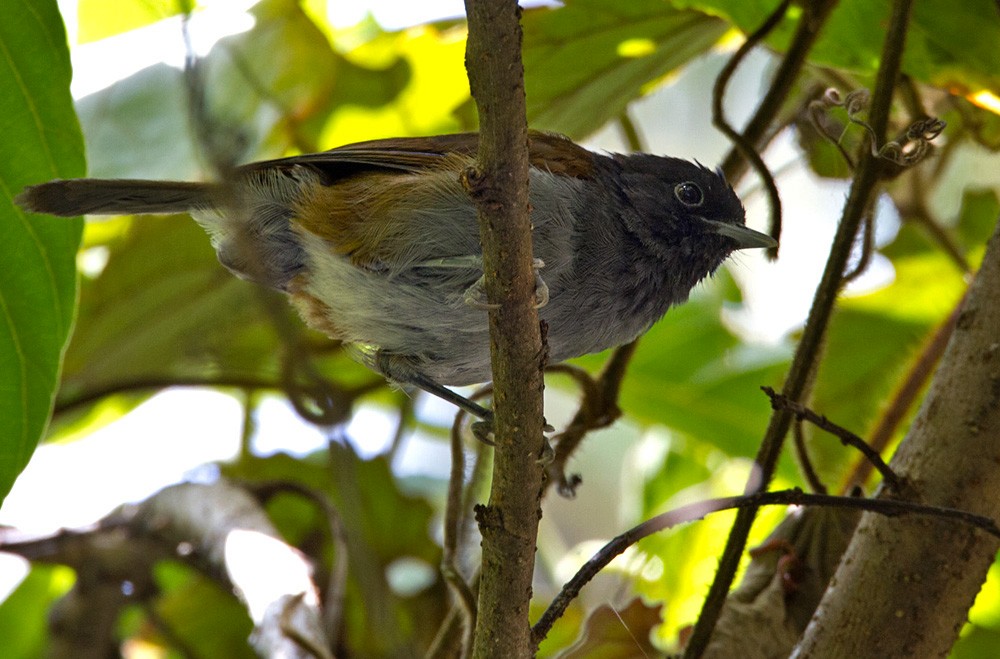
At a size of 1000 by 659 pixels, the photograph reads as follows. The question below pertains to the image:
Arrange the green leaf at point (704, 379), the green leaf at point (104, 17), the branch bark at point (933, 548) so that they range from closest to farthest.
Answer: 1. the branch bark at point (933, 548)
2. the green leaf at point (104, 17)
3. the green leaf at point (704, 379)

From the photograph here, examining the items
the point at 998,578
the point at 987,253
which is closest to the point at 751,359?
the point at 998,578

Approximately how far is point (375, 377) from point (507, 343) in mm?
2252

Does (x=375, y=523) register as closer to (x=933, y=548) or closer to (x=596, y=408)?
(x=596, y=408)

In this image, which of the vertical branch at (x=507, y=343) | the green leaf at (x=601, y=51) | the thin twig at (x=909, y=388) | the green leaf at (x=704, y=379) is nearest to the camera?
the vertical branch at (x=507, y=343)

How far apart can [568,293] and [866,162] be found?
70 cm

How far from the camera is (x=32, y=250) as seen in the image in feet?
7.12

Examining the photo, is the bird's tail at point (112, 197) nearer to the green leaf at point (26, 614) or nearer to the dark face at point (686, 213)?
the dark face at point (686, 213)

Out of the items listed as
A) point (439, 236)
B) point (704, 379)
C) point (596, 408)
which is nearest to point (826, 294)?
point (596, 408)

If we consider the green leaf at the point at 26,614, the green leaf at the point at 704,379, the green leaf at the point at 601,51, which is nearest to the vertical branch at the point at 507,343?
the green leaf at the point at 601,51

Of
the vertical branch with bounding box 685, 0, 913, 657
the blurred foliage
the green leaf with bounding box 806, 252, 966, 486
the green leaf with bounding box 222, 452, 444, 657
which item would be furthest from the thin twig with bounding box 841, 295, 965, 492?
the green leaf with bounding box 222, 452, 444, 657

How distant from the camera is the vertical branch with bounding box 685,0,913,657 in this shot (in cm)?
194

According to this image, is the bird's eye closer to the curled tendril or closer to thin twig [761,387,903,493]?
the curled tendril

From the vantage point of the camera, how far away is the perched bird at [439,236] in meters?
2.25

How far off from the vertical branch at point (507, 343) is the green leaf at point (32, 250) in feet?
3.74
